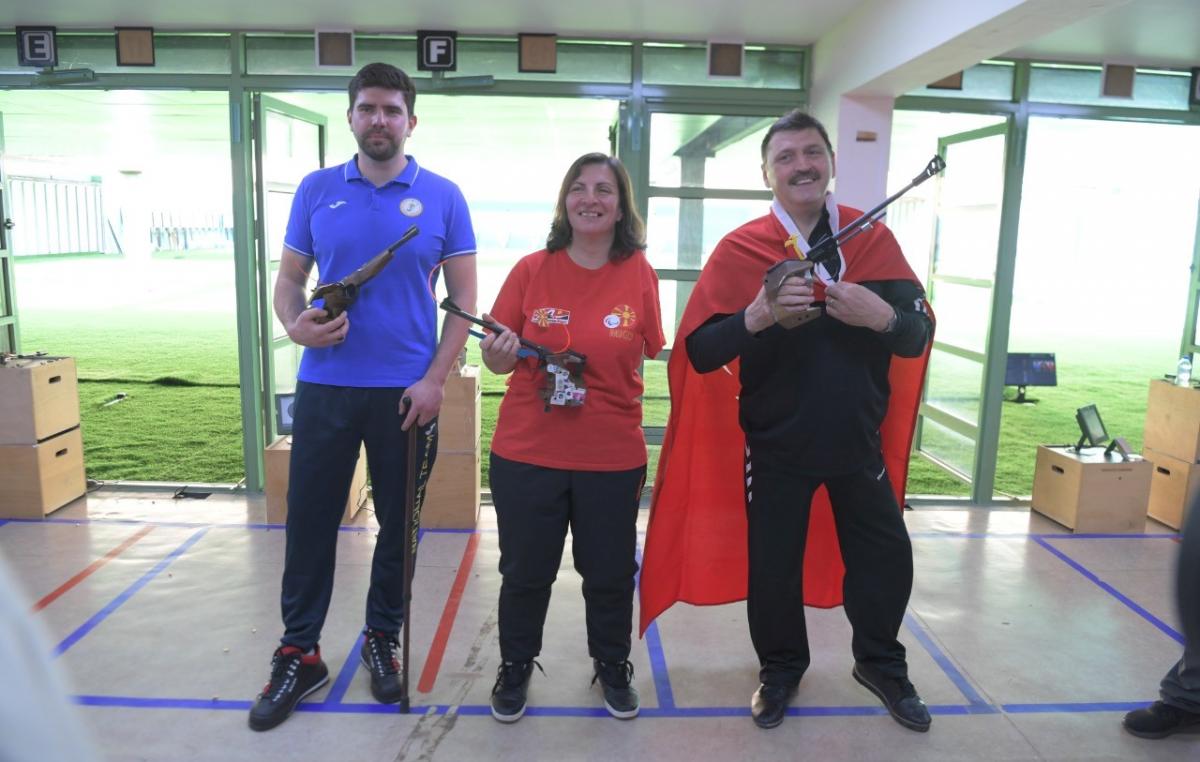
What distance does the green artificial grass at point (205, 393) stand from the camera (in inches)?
224

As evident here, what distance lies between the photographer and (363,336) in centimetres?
249

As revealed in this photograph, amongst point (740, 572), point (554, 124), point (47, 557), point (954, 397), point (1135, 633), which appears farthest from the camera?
point (554, 124)

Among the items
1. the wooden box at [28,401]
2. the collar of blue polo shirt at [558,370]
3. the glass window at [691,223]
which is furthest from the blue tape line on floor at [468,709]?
the glass window at [691,223]

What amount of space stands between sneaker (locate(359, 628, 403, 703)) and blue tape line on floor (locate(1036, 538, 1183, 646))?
278cm

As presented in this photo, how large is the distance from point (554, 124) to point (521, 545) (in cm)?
886

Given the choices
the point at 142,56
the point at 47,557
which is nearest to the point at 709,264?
the point at 47,557

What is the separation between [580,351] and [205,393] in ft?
23.5

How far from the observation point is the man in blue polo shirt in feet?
8.13

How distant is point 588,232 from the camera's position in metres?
2.47

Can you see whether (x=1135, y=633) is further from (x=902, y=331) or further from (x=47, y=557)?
(x=47, y=557)

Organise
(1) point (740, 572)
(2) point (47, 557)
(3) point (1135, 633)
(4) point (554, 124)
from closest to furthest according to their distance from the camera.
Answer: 1. (1) point (740, 572)
2. (3) point (1135, 633)
3. (2) point (47, 557)
4. (4) point (554, 124)

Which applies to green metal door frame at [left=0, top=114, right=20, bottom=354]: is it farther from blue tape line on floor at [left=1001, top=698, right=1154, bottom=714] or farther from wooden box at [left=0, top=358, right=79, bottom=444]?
blue tape line on floor at [left=1001, top=698, right=1154, bottom=714]

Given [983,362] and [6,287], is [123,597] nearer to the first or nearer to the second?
[6,287]

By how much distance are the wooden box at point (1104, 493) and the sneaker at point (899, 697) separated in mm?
2384
